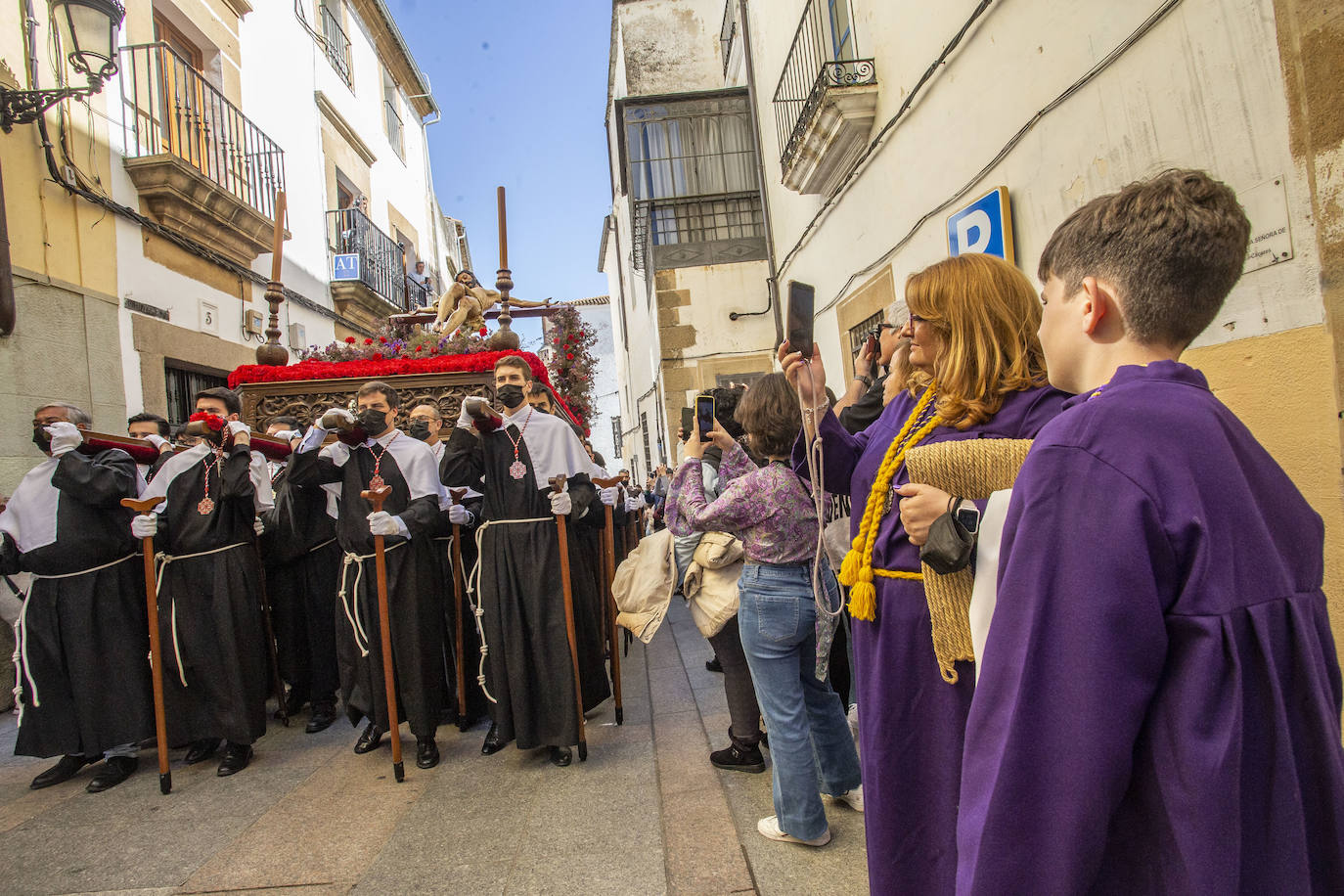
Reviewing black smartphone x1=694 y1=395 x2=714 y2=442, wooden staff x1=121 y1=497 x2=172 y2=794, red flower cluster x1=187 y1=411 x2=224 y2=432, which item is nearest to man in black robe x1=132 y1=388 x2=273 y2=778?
red flower cluster x1=187 y1=411 x2=224 y2=432

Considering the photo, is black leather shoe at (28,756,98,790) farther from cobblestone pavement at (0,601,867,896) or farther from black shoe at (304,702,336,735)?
black shoe at (304,702,336,735)

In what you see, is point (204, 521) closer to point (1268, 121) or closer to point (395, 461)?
point (395, 461)

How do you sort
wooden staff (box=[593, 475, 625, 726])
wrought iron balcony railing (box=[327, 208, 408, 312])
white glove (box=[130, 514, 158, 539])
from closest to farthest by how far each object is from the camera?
white glove (box=[130, 514, 158, 539]), wooden staff (box=[593, 475, 625, 726]), wrought iron balcony railing (box=[327, 208, 408, 312])

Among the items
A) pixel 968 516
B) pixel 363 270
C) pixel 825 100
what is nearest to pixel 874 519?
pixel 968 516

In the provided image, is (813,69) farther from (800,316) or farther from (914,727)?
(914,727)

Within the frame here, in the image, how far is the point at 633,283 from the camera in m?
17.5

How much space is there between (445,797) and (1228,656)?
3293 mm

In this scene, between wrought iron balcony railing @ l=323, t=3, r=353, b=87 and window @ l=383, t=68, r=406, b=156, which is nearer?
wrought iron balcony railing @ l=323, t=3, r=353, b=87

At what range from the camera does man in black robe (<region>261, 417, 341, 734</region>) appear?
4.81 m

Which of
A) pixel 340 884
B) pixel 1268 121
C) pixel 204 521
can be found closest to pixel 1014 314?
pixel 1268 121

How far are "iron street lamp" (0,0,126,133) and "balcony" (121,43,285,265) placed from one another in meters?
1.38

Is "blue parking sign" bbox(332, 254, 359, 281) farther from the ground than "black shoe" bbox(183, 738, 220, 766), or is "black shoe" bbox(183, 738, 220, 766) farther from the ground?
"blue parking sign" bbox(332, 254, 359, 281)

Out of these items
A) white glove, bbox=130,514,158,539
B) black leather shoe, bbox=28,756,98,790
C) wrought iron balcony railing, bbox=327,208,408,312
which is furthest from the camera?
wrought iron balcony railing, bbox=327,208,408,312

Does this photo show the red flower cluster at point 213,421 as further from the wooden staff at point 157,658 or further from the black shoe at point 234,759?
the black shoe at point 234,759
